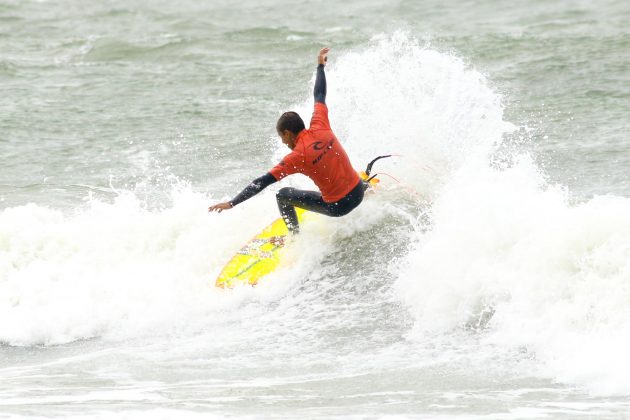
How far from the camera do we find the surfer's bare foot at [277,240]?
9.71 metres

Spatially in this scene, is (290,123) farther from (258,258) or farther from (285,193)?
(258,258)

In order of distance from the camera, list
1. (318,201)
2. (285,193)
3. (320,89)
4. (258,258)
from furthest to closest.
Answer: (258,258) → (285,193) → (318,201) → (320,89)

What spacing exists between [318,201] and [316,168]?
0.50m

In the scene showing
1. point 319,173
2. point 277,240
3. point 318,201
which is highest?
point 319,173

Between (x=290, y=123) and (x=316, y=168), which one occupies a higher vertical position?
(x=290, y=123)

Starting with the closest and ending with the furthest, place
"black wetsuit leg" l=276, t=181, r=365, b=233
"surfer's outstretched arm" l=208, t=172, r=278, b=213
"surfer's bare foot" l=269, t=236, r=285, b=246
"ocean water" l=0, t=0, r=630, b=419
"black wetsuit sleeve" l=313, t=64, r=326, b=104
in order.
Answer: "ocean water" l=0, t=0, r=630, b=419
"surfer's outstretched arm" l=208, t=172, r=278, b=213
"black wetsuit sleeve" l=313, t=64, r=326, b=104
"black wetsuit leg" l=276, t=181, r=365, b=233
"surfer's bare foot" l=269, t=236, r=285, b=246

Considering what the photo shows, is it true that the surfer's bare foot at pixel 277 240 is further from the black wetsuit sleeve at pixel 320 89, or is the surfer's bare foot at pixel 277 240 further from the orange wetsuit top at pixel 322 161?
the black wetsuit sleeve at pixel 320 89

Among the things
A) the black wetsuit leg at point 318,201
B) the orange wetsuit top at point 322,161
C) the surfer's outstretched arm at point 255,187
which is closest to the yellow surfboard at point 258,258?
the black wetsuit leg at point 318,201

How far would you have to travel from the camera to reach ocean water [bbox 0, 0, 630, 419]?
23.0ft

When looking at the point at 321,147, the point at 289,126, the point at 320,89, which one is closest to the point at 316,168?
the point at 321,147

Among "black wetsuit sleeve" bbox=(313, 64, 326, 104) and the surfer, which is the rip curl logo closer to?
the surfer

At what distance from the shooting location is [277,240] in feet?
32.0

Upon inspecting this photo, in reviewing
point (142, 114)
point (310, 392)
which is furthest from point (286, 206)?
point (142, 114)

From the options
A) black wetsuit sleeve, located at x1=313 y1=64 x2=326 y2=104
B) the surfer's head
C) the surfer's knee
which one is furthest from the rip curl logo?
the surfer's knee
